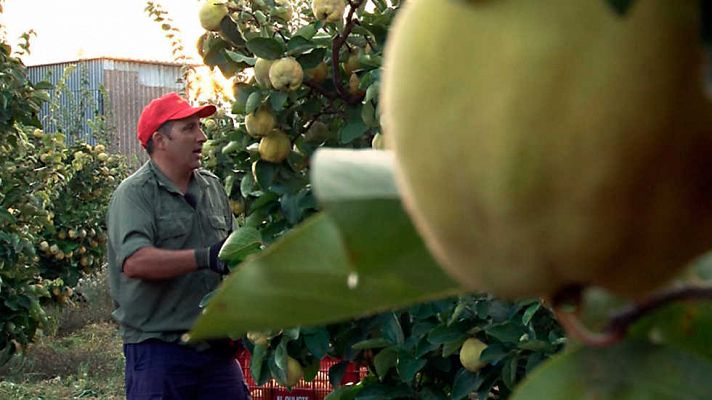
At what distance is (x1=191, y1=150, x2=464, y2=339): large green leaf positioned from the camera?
35 centimetres

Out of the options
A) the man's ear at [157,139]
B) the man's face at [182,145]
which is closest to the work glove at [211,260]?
the man's face at [182,145]

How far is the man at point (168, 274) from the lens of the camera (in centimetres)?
346

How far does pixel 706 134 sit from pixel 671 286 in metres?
0.06

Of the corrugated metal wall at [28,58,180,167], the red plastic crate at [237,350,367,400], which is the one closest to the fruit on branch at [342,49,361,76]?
the red plastic crate at [237,350,367,400]

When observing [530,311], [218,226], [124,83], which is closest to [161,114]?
[218,226]

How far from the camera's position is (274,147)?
8.96ft

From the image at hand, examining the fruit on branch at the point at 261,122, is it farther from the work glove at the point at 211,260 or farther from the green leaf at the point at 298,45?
the work glove at the point at 211,260

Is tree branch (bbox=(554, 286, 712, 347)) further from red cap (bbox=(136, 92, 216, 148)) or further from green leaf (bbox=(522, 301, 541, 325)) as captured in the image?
red cap (bbox=(136, 92, 216, 148))

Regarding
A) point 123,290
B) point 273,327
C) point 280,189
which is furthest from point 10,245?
point 273,327

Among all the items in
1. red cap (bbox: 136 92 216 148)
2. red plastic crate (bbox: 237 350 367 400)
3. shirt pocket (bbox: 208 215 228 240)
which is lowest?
red plastic crate (bbox: 237 350 367 400)

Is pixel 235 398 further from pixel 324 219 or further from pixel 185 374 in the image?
pixel 324 219

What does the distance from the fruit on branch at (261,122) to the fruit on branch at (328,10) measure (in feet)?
0.91

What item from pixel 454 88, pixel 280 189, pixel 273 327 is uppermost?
pixel 454 88

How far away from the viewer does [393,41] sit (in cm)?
34
